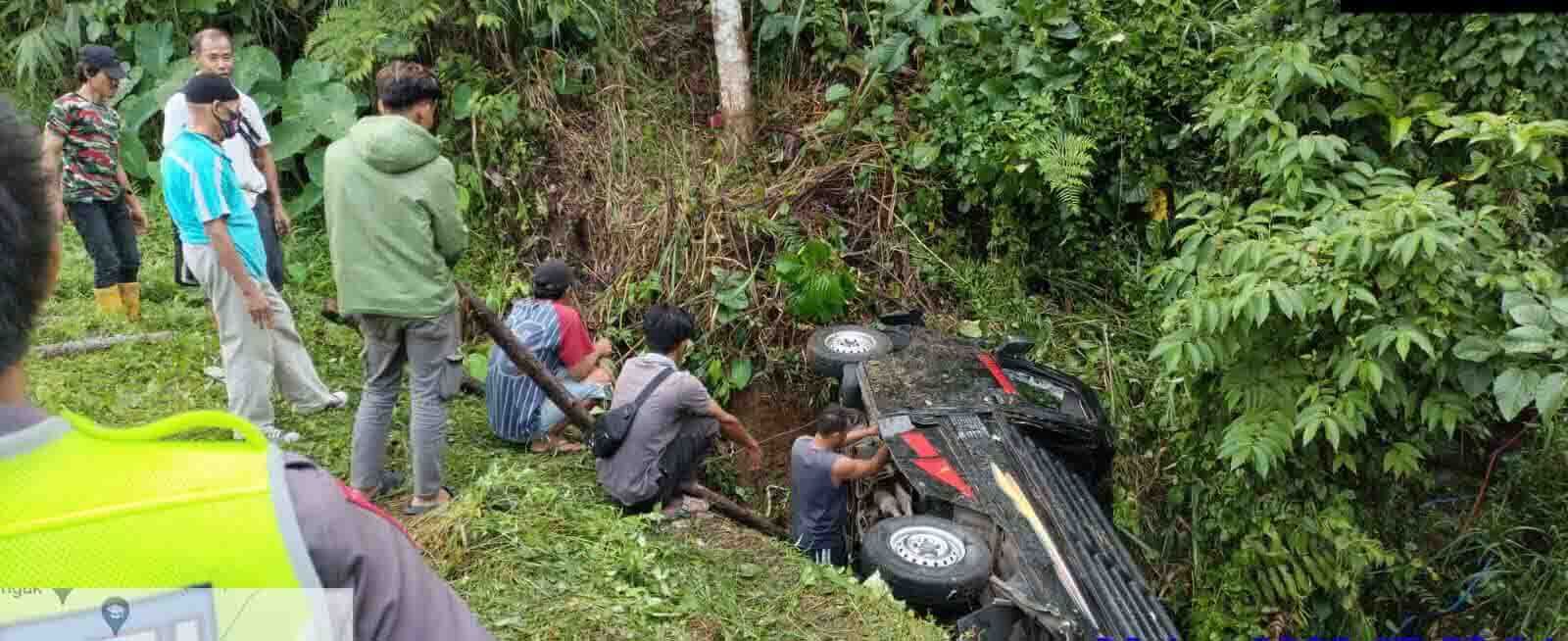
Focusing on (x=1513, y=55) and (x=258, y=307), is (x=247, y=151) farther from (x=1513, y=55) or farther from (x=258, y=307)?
(x=1513, y=55)

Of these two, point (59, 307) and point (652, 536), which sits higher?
point (59, 307)

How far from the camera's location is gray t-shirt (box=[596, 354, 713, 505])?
18.0 ft

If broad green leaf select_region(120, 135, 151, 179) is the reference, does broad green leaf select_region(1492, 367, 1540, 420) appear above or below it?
below

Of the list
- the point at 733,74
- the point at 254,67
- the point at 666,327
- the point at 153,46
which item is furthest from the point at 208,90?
the point at 153,46

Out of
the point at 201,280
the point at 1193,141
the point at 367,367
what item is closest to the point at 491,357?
the point at 367,367

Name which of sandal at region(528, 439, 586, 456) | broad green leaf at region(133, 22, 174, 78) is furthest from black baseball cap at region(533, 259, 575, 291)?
broad green leaf at region(133, 22, 174, 78)

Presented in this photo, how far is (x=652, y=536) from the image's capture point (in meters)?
5.18

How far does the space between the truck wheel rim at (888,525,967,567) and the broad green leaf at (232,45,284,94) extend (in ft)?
21.8

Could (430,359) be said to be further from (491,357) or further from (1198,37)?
(1198,37)

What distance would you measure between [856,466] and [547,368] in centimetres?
176

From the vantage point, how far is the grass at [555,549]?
4438 mm

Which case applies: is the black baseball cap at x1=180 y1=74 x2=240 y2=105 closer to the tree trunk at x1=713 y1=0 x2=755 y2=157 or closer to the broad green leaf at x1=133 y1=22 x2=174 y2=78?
the tree trunk at x1=713 y1=0 x2=755 y2=157

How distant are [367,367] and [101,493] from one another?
4.11m

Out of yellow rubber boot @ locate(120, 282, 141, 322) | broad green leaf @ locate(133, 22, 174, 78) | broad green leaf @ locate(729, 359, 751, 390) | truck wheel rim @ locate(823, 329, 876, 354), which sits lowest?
broad green leaf @ locate(729, 359, 751, 390)
